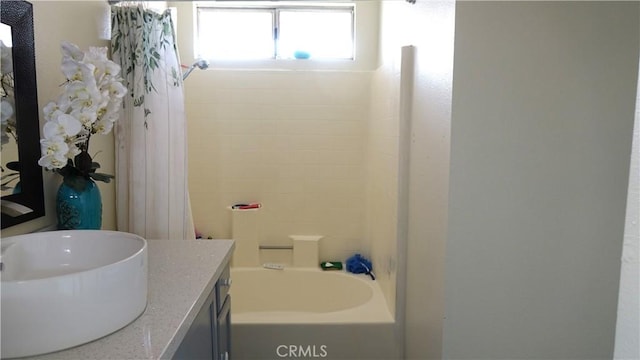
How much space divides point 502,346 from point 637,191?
1.06m

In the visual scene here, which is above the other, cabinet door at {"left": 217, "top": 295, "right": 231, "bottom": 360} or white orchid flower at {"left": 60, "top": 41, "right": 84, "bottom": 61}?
white orchid flower at {"left": 60, "top": 41, "right": 84, "bottom": 61}

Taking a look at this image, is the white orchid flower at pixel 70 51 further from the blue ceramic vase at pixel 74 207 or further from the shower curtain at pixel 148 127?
the shower curtain at pixel 148 127

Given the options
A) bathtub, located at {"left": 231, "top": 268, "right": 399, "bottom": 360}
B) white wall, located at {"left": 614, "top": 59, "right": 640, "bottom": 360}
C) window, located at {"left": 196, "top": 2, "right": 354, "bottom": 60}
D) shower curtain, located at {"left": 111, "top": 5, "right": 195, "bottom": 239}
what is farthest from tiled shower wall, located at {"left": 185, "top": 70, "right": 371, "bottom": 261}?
white wall, located at {"left": 614, "top": 59, "right": 640, "bottom": 360}

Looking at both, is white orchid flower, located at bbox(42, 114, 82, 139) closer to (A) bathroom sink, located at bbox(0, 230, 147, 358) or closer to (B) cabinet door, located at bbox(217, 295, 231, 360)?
(A) bathroom sink, located at bbox(0, 230, 147, 358)

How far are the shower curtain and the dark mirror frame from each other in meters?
0.49

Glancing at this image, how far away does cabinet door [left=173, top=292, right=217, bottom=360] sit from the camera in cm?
93

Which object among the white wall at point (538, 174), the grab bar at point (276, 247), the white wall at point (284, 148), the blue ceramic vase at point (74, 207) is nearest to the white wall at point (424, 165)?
the white wall at point (538, 174)

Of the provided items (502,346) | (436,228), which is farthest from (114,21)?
(502,346)

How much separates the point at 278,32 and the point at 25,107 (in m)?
1.92

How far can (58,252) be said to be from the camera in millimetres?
978

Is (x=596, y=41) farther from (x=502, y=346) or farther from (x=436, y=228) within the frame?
(x=502, y=346)

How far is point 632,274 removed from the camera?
0.50m

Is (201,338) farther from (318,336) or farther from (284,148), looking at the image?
(284,148)

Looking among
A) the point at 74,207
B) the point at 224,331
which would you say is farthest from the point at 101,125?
the point at 224,331
